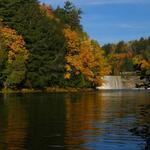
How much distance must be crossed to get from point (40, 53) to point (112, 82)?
3875 cm

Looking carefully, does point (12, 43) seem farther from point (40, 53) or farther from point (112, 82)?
point (112, 82)

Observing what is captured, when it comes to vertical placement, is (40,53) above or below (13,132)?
above

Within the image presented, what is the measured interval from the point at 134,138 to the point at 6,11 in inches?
3008

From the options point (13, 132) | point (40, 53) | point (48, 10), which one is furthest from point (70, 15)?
point (13, 132)

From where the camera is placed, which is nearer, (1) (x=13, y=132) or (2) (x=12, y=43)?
(1) (x=13, y=132)

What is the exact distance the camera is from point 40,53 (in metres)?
100

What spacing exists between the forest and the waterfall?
644cm

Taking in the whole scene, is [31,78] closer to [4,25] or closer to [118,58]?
[4,25]

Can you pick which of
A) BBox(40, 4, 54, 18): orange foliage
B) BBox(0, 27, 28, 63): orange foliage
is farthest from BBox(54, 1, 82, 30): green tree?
BBox(0, 27, 28, 63): orange foliage

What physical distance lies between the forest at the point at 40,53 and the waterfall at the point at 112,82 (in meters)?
6.44

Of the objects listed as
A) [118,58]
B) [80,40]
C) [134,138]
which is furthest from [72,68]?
[134,138]

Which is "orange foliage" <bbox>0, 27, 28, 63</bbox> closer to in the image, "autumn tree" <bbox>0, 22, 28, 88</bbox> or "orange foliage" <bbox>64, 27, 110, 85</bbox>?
"autumn tree" <bbox>0, 22, 28, 88</bbox>

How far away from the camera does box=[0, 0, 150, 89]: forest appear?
3538 inches

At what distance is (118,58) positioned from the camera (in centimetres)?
18500
